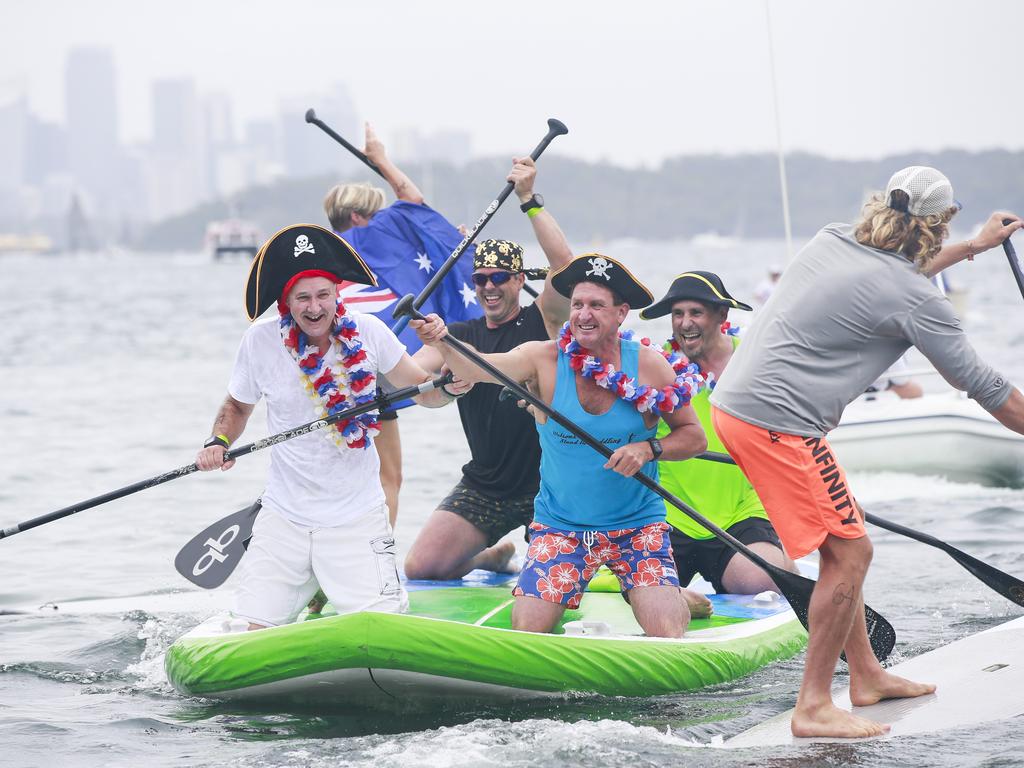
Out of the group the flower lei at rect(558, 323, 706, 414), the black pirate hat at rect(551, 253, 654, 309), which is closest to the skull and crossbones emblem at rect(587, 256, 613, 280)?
the black pirate hat at rect(551, 253, 654, 309)

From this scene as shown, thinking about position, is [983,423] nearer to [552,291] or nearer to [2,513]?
[552,291]

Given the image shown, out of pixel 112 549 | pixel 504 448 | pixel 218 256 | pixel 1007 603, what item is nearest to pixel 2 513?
pixel 112 549

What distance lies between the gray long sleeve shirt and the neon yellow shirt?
6.64 ft

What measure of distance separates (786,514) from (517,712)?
148 cm

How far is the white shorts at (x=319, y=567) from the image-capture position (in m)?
5.56

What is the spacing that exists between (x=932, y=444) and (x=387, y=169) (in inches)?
242

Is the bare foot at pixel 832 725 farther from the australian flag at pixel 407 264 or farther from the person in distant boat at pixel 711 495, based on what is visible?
the australian flag at pixel 407 264

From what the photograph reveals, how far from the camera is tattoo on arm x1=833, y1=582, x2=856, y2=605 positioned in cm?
469

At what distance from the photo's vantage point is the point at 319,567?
5.58m

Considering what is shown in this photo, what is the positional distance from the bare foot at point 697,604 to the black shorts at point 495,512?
94 cm

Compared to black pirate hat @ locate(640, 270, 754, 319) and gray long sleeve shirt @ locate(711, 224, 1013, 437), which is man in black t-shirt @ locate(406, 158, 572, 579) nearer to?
black pirate hat @ locate(640, 270, 754, 319)

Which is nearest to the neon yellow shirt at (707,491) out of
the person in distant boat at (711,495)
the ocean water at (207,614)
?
the person in distant boat at (711,495)

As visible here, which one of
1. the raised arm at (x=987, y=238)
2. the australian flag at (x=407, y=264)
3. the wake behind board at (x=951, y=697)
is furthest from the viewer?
the australian flag at (x=407, y=264)

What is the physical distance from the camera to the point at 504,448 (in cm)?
689
